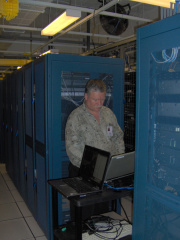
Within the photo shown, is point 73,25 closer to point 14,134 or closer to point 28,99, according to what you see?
point 28,99

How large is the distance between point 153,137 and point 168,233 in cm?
49

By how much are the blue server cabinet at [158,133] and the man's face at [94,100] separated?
3.01ft

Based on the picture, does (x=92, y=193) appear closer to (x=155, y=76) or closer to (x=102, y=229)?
(x=102, y=229)

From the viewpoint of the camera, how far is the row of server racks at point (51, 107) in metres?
2.58

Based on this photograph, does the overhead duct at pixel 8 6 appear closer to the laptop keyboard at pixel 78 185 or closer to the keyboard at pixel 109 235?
the laptop keyboard at pixel 78 185

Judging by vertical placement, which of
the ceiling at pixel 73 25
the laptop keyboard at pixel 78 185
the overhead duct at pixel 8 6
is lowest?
the laptop keyboard at pixel 78 185

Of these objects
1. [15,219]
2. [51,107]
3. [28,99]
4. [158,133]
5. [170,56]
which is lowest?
[15,219]

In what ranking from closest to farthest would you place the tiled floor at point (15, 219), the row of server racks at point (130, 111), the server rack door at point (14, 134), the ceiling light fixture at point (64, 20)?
the ceiling light fixture at point (64, 20) → the tiled floor at point (15, 219) → the row of server racks at point (130, 111) → the server rack door at point (14, 134)

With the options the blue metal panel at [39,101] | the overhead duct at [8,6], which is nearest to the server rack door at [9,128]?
the blue metal panel at [39,101]

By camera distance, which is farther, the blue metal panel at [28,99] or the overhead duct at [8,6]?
the blue metal panel at [28,99]

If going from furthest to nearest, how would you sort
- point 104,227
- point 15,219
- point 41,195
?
point 15,219
point 41,195
point 104,227

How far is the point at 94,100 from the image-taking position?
233cm

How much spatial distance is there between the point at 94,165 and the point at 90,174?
9cm

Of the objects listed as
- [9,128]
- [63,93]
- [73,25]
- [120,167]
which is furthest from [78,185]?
[9,128]
